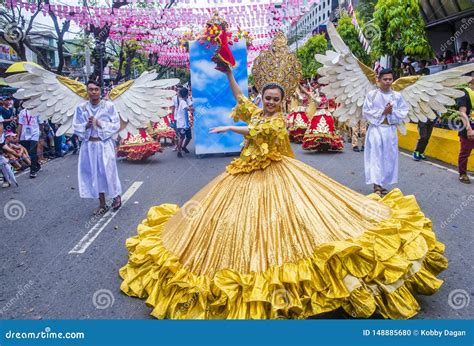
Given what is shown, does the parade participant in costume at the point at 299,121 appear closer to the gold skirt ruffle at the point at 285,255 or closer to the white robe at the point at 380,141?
the white robe at the point at 380,141

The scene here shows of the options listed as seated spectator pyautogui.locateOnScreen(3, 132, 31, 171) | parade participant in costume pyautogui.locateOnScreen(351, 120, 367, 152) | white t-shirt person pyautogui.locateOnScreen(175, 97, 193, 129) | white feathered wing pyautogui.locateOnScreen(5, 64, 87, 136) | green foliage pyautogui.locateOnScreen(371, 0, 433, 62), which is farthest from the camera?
green foliage pyautogui.locateOnScreen(371, 0, 433, 62)

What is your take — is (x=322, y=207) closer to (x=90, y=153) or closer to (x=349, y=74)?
(x=349, y=74)

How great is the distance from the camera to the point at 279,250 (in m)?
3.07

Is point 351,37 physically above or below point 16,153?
above

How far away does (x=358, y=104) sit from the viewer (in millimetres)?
6336

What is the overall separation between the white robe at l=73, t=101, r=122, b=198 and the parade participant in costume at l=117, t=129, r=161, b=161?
491cm

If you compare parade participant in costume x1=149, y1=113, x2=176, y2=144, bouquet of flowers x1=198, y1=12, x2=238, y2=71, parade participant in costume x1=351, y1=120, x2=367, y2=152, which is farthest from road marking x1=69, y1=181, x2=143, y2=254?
parade participant in costume x1=149, y1=113, x2=176, y2=144

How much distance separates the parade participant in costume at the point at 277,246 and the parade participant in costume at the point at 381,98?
2.46m

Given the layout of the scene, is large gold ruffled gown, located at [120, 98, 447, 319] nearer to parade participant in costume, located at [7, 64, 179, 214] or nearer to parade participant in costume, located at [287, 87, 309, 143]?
parade participant in costume, located at [7, 64, 179, 214]

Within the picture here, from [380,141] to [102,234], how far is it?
400 centimetres

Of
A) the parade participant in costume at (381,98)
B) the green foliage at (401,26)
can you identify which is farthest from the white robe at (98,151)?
the green foliage at (401,26)

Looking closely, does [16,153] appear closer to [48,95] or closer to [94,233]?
[48,95]

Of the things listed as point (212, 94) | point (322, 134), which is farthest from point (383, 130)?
point (212, 94)

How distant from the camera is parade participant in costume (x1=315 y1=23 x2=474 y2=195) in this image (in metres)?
5.93
